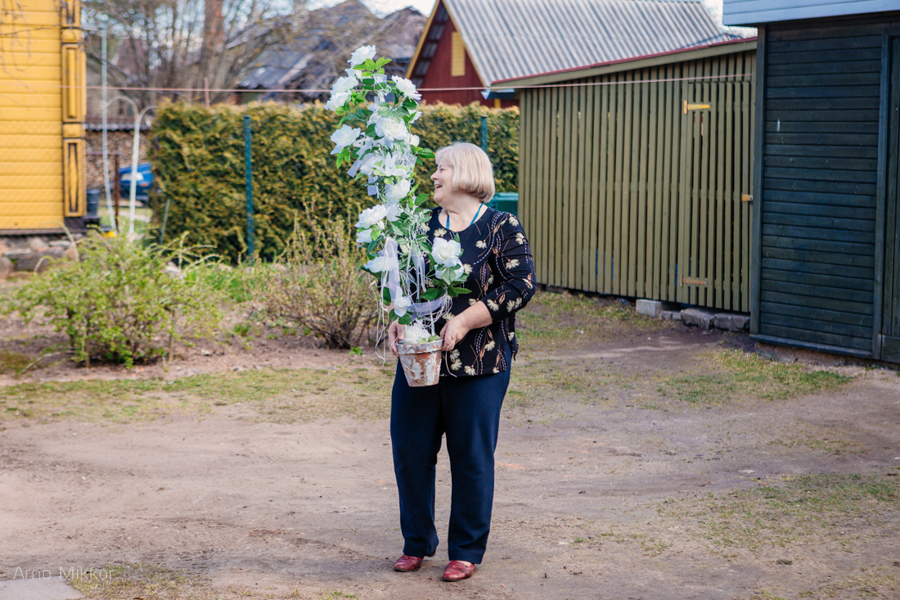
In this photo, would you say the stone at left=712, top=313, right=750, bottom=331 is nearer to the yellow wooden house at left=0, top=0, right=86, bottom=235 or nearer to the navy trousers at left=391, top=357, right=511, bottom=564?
the navy trousers at left=391, top=357, right=511, bottom=564

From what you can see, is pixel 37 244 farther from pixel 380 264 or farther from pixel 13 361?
pixel 380 264

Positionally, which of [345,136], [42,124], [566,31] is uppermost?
[566,31]

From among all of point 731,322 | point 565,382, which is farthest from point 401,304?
point 731,322

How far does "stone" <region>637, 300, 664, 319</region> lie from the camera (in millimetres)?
10477

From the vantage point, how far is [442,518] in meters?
4.66

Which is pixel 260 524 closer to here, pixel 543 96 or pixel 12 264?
pixel 543 96

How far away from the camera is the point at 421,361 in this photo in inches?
140

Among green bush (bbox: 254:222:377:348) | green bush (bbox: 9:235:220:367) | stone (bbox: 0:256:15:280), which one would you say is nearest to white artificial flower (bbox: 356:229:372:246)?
green bush (bbox: 9:235:220:367)

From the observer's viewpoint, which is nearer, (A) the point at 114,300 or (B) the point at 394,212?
(B) the point at 394,212

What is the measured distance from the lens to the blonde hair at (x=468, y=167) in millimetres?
3695

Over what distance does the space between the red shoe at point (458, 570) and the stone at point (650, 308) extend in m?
7.07

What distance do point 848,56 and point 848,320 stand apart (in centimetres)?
213

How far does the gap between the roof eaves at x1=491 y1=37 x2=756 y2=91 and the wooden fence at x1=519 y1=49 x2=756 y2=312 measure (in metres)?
0.12

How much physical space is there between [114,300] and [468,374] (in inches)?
190
